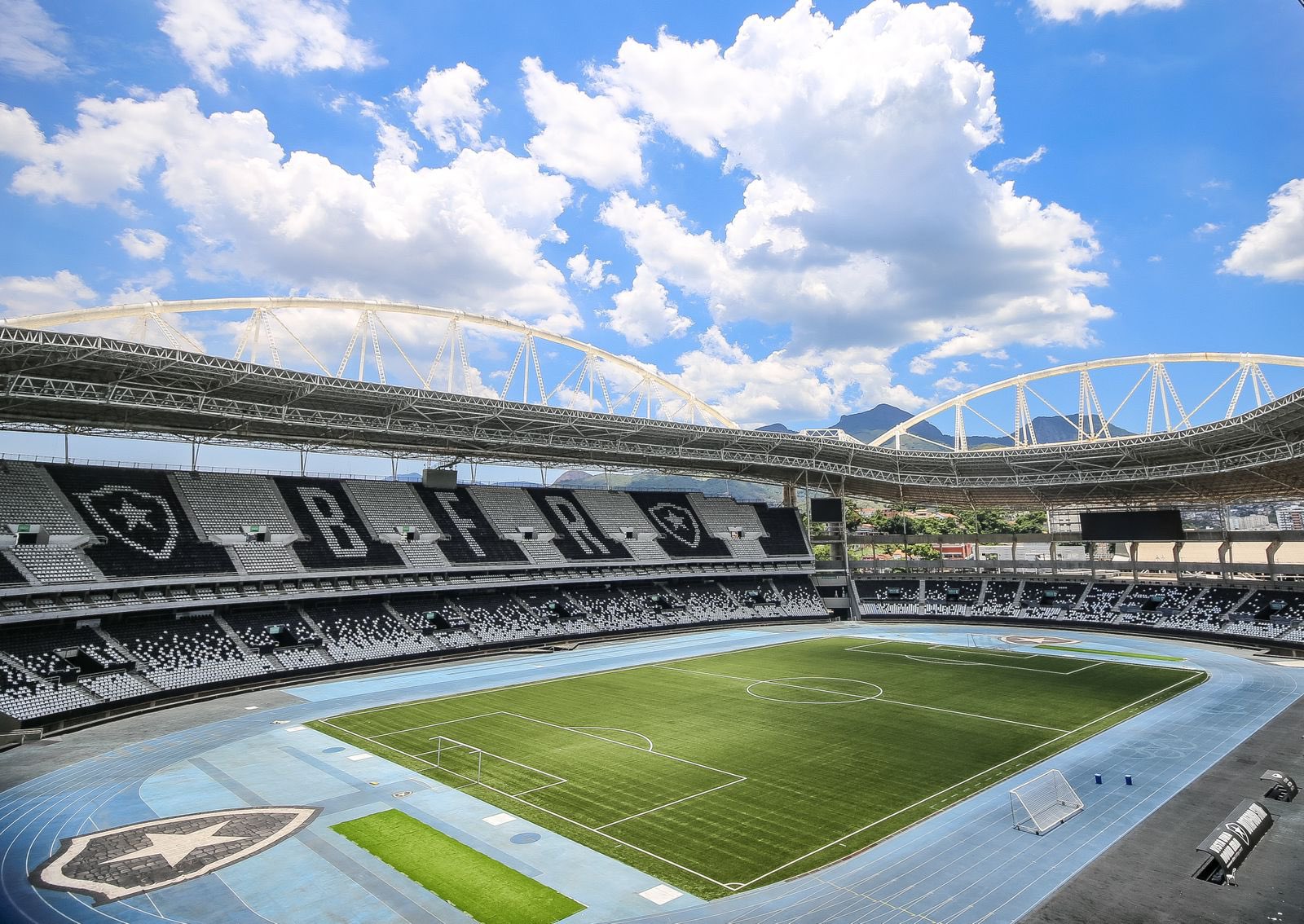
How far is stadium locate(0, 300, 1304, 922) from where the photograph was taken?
18.9m

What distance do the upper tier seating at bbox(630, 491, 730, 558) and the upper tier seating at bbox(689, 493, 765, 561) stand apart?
3.57 feet

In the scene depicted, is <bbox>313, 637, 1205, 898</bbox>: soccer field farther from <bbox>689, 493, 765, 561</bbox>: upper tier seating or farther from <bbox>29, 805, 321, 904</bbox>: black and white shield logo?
<bbox>689, 493, 765, 561</bbox>: upper tier seating

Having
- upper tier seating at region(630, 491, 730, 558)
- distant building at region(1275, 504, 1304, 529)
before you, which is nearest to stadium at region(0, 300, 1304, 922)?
upper tier seating at region(630, 491, 730, 558)

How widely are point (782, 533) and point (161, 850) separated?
211 feet

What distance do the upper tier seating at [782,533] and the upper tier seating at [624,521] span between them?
13.0 m

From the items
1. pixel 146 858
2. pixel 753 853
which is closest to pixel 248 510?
pixel 146 858

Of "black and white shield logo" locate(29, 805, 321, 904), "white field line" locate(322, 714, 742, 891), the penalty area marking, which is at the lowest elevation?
the penalty area marking

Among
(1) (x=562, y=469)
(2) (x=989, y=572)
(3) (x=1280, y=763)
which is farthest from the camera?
(2) (x=989, y=572)

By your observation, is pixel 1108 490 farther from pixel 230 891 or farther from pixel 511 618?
pixel 230 891

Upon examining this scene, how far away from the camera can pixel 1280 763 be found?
2677 centimetres

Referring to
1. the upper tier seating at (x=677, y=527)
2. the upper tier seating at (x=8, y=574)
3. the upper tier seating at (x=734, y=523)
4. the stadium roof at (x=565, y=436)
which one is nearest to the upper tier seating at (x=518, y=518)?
the stadium roof at (x=565, y=436)

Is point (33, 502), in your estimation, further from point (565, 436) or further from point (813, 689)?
point (813, 689)

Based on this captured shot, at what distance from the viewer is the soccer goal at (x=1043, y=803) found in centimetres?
2131

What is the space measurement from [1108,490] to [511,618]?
54993 mm
